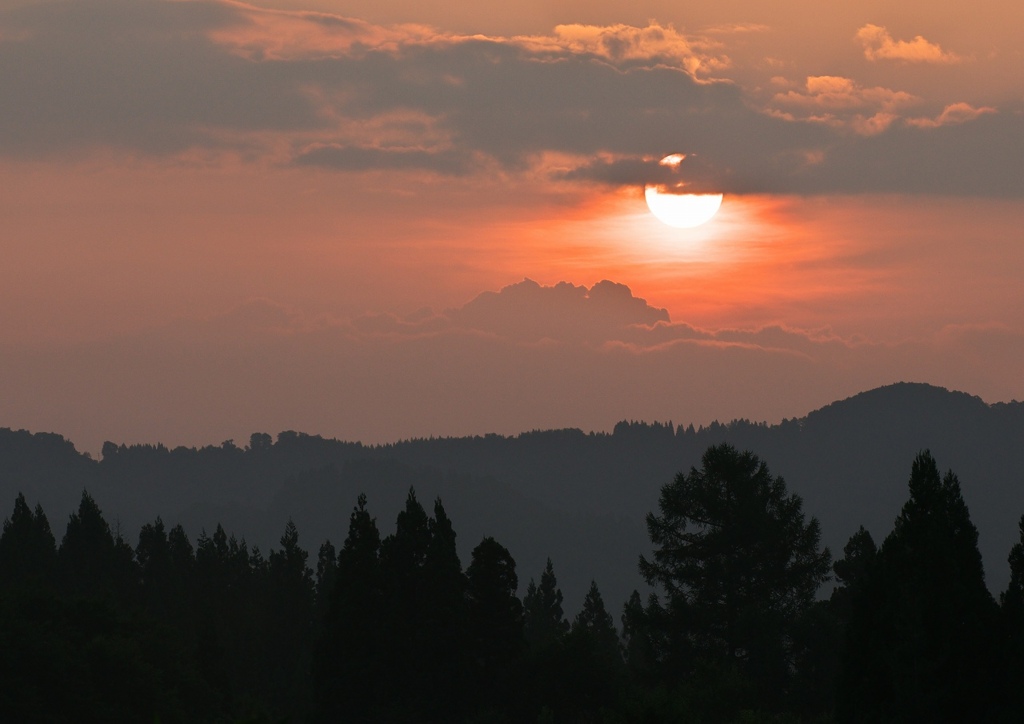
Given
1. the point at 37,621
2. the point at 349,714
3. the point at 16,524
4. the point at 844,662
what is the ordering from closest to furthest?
the point at 844,662 → the point at 349,714 → the point at 37,621 → the point at 16,524

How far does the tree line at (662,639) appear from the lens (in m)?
43.4

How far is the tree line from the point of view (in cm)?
4338

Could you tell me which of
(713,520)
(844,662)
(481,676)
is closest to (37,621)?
(481,676)

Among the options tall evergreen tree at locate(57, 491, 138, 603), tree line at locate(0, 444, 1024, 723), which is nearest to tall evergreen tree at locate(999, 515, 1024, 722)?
tree line at locate(0, 444, 1024, 723)

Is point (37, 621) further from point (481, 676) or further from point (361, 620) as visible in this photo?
point (481, 676)

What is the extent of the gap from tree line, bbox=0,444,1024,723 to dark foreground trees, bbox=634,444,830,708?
0.11m

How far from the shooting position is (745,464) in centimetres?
7594

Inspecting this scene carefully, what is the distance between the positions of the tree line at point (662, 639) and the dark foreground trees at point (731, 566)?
0.38 feet

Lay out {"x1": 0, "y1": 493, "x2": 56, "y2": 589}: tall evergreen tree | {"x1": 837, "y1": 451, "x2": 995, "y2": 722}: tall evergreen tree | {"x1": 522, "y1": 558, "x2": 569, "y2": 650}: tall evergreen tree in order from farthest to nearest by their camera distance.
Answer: {"x1": 522, "y1": 558, "x2": 569, "y2": 650}: tall evergreen tree, {"x1": 0, "y1": 493, "x2": 56, "y2": 589}: tall evergreen tree, {"x1": 837, "y1": 451, "x2": 995, "y2": 722}: tall evergreen tree

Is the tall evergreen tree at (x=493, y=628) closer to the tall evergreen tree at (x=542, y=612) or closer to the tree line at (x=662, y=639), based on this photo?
the tree line at (x=662, y=639)

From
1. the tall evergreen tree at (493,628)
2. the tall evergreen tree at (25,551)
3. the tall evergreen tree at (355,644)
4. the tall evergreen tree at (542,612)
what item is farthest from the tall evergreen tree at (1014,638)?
the tall evergreen tree at (542,612)

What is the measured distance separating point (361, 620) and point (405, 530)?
462 centimetres

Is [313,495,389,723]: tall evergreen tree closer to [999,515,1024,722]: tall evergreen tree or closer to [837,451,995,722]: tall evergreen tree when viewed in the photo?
[837,451,995,722]: tall evergreen tree

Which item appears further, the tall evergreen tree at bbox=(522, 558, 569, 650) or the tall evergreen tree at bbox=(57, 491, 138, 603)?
the tall evergreen tree at bbox=(522, 558, 569, 650)
